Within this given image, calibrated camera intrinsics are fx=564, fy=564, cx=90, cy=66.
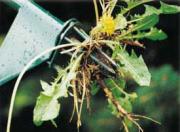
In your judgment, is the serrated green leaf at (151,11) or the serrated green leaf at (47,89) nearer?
the serrated green leaf at (47,89)

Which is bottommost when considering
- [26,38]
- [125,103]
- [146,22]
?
[125,103]

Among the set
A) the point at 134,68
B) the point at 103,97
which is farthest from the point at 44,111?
the point at 103,97

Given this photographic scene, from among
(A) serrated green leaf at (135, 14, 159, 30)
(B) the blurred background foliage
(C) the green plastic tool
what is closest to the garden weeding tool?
(C) the green plastic tool

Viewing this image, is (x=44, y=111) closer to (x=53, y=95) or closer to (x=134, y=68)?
(x=53, y=95)

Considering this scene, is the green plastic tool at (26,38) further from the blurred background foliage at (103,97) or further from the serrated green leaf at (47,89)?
the blurred background foliage at (103,97)

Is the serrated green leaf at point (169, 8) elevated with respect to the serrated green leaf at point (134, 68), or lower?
elevated

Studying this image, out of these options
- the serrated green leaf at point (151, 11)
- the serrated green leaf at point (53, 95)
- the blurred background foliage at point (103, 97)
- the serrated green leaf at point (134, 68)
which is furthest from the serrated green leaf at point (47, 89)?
the blurred background foliage at point (103, 97)
